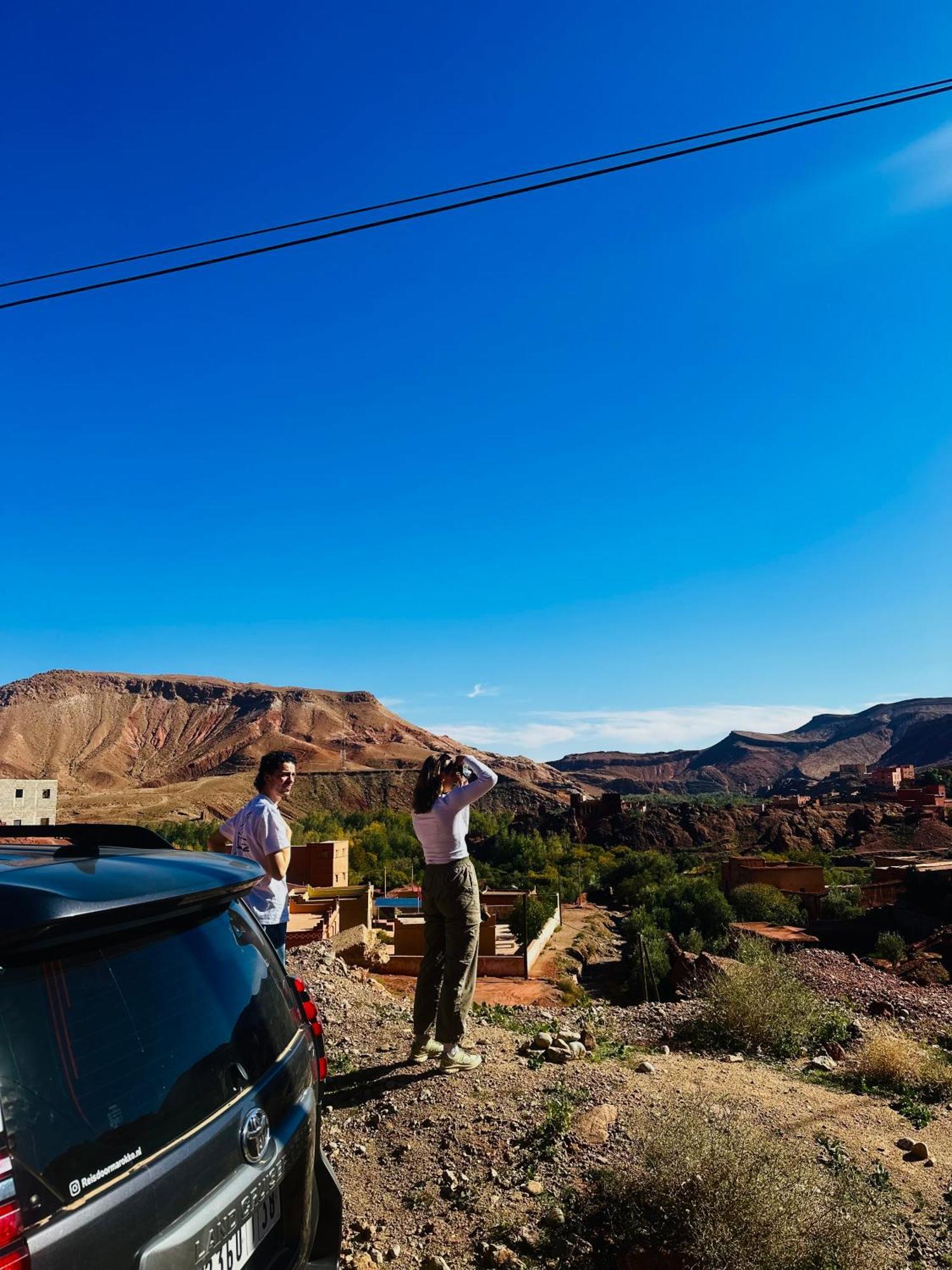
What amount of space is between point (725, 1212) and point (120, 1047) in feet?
9.78

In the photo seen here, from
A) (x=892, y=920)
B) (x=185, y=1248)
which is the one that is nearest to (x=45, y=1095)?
(x=185, y=1248)

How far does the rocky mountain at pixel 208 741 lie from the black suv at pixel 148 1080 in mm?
77266

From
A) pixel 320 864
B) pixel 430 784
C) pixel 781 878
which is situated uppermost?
pixel 430 784

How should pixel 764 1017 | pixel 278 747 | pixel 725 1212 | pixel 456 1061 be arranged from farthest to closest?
pixel 278 747 → pixel 764 1017 → pixel 456 1061 → pixel 725 1212

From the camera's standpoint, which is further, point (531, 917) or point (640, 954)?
point (531, 917)

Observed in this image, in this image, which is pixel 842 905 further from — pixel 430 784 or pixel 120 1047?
pixel 120 1047

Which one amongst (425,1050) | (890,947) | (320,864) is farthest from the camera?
(320,864)

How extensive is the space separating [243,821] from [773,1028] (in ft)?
16.9

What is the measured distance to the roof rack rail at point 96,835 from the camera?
7.26 feet

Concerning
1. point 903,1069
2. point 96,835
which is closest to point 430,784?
point 96,835

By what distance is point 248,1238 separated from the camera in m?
1.64

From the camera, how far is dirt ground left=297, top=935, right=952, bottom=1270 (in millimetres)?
3426

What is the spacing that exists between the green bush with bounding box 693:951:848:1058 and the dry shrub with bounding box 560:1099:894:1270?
10.3ft

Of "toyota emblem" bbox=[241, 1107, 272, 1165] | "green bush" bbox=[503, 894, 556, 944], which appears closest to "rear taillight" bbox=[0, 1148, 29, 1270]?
"toyota emblem" bbox=[241, 1107, 272, 1165]
